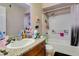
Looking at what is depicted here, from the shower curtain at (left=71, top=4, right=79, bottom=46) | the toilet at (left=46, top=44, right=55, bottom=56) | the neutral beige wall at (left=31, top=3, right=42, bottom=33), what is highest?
the neutral beige wall at (left=31, top=3, right=42, bottom=33)

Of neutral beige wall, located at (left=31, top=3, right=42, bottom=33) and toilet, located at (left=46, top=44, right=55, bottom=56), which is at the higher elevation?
neutral beige wall, located at (left=31, top=3, right=42, bottom=33)

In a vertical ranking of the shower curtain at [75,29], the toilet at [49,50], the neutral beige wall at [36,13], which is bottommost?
the toilet at [49,50]

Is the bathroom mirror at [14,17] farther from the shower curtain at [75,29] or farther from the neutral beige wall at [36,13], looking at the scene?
the shower curtain at [75,29]

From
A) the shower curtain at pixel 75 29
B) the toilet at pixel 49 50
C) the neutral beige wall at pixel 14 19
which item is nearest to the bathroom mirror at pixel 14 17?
the neutral beige wall at pixel 14 19

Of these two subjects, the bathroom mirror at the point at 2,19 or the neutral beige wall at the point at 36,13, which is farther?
the neutral beige wall at the point at 36,13


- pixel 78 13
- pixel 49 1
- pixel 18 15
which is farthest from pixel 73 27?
pixel 18 15

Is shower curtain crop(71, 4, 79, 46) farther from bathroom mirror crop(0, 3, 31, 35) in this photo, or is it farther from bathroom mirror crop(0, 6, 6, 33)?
bathroom mirror crop(0, 6, 6, 33)

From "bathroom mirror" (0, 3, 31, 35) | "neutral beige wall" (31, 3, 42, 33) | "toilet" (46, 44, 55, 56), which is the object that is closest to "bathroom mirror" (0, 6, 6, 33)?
"bathroom mirror" (0, 3, 31, 35)

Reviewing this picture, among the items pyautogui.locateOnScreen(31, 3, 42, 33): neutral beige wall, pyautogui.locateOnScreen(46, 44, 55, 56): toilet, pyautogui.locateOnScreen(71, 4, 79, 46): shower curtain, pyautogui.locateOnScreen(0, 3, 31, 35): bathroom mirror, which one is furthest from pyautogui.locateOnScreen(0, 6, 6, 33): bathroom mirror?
pyautogui.locateOnScreen(71, 4, 79, 46): shower curtain

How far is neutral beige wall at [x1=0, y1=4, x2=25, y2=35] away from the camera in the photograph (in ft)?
4.38

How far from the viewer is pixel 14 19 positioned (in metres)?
1.37

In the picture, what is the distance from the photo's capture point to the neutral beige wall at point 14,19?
→ 134 cm

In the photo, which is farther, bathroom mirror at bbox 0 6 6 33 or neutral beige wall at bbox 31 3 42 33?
neutral beige wall at bbox 31 3 42 33

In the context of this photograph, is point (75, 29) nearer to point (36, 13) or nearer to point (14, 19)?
point (36, 13)
